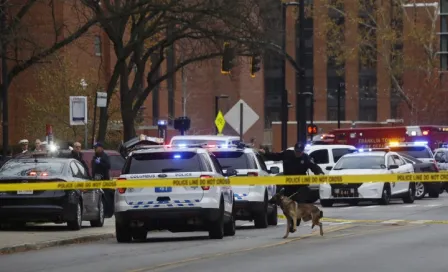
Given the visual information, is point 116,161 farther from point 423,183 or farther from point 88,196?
point 423,183

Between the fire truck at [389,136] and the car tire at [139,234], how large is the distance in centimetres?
2822

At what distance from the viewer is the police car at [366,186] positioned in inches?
1453

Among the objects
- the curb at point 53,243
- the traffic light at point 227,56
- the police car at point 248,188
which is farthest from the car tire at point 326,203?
the curb at point 53,243

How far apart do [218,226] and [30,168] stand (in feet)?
15.6

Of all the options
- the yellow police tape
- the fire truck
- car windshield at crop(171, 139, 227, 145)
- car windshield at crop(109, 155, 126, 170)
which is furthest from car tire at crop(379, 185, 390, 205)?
the fire truck

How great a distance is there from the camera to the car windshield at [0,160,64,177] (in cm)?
2516

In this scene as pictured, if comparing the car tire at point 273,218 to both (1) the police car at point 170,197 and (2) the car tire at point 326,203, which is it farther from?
(2) the car tire at point 326,203

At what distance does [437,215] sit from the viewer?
1204 inches

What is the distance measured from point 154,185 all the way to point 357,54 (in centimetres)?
5752

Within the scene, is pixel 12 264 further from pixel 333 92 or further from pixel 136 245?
pixel 333 92

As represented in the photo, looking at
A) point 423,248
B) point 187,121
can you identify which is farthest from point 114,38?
point 423,248

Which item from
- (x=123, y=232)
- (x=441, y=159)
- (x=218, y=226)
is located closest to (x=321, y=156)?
(x=441, y=159)

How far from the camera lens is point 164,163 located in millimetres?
22141

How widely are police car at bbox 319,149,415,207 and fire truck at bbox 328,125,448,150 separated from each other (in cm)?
1259
